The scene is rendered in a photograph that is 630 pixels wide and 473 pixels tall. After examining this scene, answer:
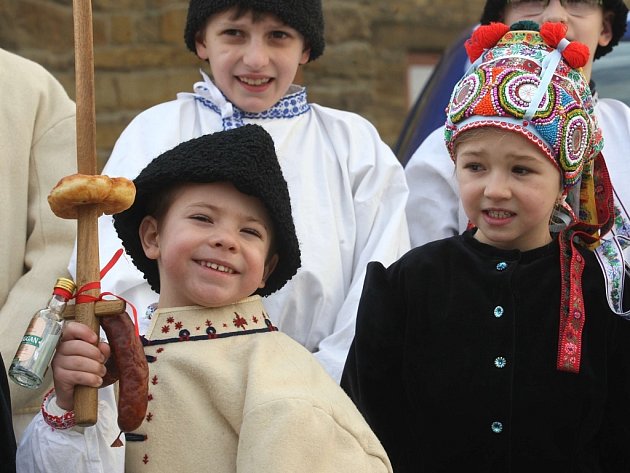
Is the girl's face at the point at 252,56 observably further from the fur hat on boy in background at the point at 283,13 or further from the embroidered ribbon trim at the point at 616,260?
the embroidered ribbon trim at the point at 616,260

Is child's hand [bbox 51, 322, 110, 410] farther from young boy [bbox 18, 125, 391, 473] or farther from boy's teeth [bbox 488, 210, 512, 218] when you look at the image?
boy's teeth [bbox 488, 210, 512, 218]

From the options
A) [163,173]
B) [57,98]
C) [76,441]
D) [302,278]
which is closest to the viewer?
[76,441]

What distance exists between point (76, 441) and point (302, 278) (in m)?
1.18

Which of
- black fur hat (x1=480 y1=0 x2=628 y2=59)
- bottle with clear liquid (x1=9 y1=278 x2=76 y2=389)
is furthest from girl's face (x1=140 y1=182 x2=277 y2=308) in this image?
black fur hat (x1=480 y1=0 x2=628 y2=59)

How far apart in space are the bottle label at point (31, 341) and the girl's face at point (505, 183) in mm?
1153

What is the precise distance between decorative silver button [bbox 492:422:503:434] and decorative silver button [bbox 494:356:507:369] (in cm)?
14

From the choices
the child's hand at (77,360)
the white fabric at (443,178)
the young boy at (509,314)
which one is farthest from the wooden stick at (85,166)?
the white fabric at (443,178)

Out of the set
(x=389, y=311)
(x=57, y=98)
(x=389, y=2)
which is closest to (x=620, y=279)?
(x=389, y=311)

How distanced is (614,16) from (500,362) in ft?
4.74

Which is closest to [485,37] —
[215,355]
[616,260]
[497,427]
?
[616,260]

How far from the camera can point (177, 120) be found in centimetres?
383

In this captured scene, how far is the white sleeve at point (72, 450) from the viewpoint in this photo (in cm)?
255

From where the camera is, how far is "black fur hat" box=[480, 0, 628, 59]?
3.95 m

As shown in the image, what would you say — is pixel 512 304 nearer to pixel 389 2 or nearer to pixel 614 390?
pixel 614 390
